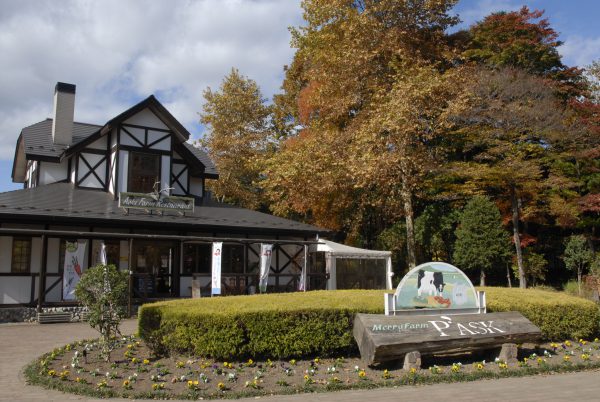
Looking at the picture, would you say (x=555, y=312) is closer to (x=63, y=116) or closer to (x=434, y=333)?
(x=434, y=333)

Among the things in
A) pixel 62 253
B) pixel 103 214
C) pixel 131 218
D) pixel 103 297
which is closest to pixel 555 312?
pixel 103 297

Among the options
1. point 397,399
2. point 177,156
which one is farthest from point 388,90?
point 397,399

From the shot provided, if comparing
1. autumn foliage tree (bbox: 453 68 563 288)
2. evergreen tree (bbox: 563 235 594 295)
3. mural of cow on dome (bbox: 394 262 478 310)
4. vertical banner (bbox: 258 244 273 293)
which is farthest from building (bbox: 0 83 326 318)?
→ evergreen tree (bbox: 563 235 594 295)

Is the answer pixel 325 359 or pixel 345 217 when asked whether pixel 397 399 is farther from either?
pixel 345 217

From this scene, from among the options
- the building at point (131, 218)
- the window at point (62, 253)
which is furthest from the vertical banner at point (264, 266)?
the window at point (62, 253)

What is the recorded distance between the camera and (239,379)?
299 inches

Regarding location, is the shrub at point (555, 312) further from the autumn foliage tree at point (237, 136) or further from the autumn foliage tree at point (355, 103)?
the autumn foliage tree at point (237, 136)

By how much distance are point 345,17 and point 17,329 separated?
1962cm

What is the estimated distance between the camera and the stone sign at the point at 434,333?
8219 millimetres

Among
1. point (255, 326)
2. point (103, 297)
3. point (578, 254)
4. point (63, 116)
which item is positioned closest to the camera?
point (255, 326)

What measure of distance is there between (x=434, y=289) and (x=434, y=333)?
97 centimetres

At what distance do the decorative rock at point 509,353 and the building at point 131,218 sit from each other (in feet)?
35.8

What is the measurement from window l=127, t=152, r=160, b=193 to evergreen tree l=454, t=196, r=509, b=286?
14.2 metres

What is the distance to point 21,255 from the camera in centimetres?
1648
